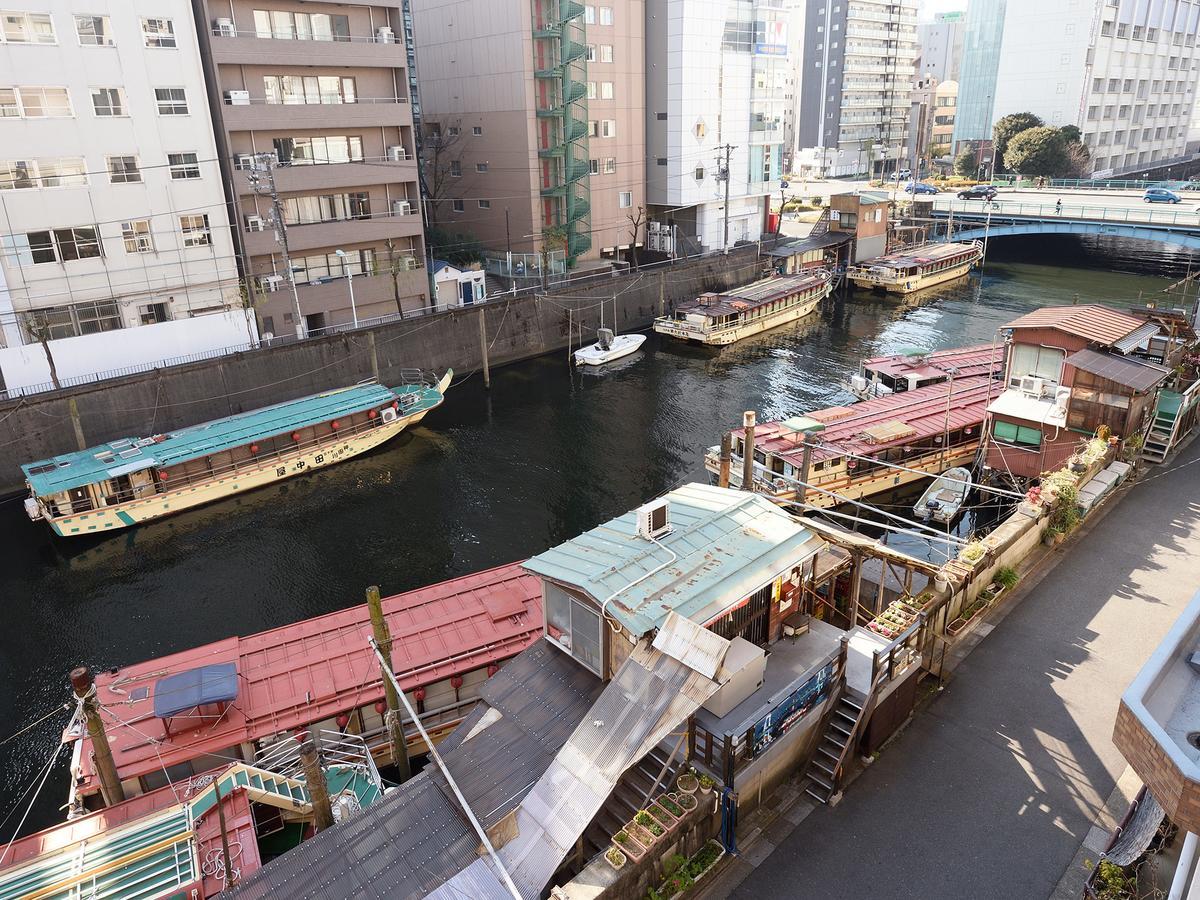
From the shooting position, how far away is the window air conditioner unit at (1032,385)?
33375 millimetres

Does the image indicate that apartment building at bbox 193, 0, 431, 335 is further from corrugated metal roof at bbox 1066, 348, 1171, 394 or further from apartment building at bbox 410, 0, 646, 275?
corrugated metal roof at bbox 1066, 348, 1171, 394

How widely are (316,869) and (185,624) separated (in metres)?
22.0

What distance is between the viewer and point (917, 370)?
170ft

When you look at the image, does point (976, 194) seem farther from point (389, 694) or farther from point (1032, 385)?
point (389, 694)

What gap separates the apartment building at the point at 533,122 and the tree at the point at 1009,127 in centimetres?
7577

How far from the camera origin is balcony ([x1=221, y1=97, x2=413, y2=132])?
172 ft

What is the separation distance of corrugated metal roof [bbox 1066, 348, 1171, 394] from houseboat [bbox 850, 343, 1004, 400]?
16580 mm

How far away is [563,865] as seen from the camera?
50.5 feet

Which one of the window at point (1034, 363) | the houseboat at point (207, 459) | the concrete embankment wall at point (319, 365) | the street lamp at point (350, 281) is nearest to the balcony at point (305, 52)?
the street lamp at point (350, 281)

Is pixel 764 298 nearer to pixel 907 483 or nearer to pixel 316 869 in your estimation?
pixel 907 483

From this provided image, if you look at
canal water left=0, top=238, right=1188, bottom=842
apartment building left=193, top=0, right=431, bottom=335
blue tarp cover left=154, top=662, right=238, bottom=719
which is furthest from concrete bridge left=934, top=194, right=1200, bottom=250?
blue tarp cover left=154, top=662, right=238, bottom=719

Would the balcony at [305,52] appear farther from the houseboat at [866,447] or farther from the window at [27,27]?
the houseboat at [866,447]

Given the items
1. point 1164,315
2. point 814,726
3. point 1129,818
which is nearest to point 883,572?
point 814,726

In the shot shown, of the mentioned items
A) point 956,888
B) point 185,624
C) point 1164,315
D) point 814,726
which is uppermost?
point 1164,315
